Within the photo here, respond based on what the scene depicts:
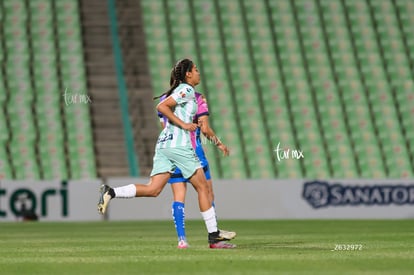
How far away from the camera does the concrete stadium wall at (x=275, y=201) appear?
18062 mm

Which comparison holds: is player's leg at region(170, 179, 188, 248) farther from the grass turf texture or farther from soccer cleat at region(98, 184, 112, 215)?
soccer cleat at region(98, 184, 112, 215)

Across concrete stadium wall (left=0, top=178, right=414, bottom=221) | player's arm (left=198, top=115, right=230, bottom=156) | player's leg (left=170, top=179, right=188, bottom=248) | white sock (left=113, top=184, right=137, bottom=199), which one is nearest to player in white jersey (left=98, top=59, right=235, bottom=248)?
white sock (left=113, top=184, right=137, bottom=199)

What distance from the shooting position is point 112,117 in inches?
860

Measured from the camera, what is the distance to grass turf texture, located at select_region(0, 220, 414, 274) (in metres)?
6.86

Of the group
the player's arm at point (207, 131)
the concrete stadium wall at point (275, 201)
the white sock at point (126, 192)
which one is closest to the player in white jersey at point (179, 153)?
the white sock at point (126, 192)

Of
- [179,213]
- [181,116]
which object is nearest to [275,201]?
[179,213]

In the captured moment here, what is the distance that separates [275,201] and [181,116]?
32.2 feet

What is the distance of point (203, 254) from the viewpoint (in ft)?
26.9

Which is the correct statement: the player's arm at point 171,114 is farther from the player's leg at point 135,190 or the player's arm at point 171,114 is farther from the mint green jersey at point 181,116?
the player's leg at point 135,190

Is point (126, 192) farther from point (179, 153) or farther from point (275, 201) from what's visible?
point (275, 201)

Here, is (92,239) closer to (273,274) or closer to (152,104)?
(273,274)

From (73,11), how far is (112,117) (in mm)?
3588

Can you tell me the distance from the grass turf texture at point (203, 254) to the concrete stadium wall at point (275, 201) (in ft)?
17.5

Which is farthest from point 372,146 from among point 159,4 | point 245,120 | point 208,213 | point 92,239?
point 208,213
